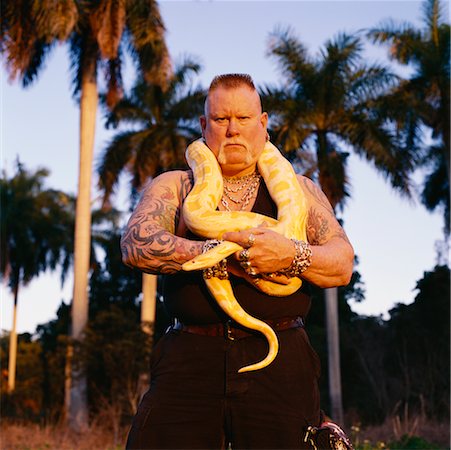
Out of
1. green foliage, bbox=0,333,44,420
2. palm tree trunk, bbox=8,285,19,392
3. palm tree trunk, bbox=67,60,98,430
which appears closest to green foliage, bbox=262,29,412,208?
palm tree trunk, bbox=67,60,98,430

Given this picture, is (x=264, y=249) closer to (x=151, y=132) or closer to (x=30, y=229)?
(x=151, y=132)

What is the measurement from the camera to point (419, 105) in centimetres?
2534

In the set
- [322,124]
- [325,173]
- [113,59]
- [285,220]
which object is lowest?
[285,220]

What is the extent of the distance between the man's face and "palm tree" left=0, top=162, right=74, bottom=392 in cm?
3567

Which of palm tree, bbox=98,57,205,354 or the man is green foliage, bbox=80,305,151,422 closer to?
palm tree, bbox=98,57,205,354

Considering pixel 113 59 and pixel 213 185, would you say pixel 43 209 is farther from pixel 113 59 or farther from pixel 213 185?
pixel 213 185

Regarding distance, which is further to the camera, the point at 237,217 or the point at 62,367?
the point at 62,367

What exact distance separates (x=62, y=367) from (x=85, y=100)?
8.81 meters

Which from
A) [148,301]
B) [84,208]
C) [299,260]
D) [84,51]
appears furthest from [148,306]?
[299,260]

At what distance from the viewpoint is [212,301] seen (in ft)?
11.0

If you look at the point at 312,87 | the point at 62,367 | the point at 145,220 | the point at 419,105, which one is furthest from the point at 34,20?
the point at 145,220

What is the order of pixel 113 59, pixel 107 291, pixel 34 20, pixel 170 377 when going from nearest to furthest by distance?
1. pixel 170 377
2. pixel 34 20
3. pixel 113 59
4. pixel 107 291

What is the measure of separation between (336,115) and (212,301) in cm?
2249

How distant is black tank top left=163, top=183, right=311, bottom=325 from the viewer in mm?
3363
